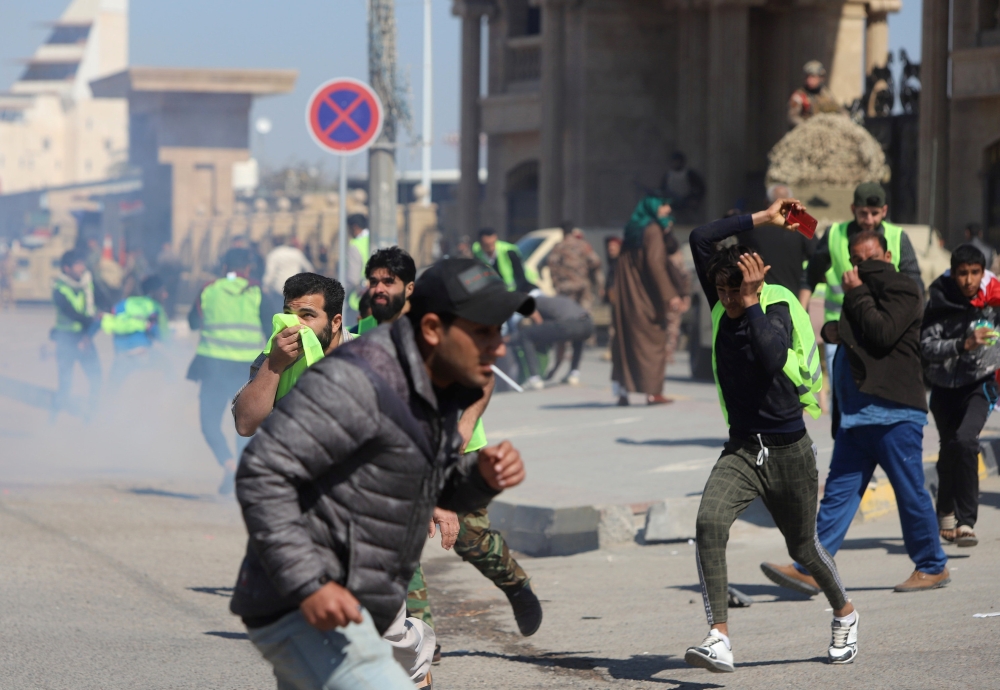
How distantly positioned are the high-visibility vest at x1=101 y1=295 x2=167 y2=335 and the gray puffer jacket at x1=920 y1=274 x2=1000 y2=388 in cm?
866

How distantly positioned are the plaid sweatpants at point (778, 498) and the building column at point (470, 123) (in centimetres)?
2576

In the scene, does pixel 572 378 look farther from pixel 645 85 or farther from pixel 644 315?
pixel 645 85

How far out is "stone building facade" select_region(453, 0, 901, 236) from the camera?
82.3 feet

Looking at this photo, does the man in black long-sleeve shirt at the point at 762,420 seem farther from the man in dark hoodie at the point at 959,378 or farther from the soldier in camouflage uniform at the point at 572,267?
the soldier in camouflage uniform at the point at 572,267

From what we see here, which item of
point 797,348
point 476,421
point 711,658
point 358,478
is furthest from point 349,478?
point 797,348

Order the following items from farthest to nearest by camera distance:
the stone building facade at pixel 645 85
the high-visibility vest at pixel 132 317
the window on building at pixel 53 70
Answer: the window on building at pixel 53 70
the stone building facade at pixel 645 85
the high-visibility vest at pixel 132 317

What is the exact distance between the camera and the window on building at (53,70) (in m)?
124

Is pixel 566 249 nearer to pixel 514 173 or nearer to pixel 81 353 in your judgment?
pixel 81 353

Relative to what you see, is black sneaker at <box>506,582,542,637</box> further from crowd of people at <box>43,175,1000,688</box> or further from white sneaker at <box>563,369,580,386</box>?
white sneaker at <box>563,369,580,386</box>

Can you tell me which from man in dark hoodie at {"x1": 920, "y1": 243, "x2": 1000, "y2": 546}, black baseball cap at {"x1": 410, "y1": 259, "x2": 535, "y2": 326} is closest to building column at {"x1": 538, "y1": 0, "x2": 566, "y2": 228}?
man in dark hoodie at {"x1": 920, "y1": 243, "x2": 1000, "y2": 546}

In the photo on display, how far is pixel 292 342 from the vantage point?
4.93m

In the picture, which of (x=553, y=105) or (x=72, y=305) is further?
(x=553, y=105)

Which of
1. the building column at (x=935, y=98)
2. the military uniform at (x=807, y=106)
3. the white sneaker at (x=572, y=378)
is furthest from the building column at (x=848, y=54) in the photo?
the white sneaker at (x=572, y=378)

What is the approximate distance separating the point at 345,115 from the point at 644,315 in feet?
11.6
